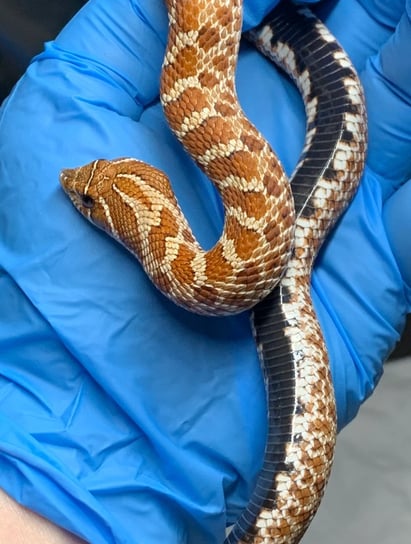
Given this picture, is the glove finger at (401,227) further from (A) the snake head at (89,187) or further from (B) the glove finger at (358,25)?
(A) the snake head at (89,187)

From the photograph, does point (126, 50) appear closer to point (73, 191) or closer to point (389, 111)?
point (73, 191)

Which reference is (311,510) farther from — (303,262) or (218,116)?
(218,116)

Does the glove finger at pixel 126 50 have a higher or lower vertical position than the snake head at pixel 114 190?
higher

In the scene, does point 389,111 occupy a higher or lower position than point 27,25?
lower

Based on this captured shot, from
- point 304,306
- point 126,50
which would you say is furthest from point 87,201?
point 304,306

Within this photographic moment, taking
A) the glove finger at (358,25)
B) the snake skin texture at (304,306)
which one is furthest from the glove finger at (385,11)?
the snake skin texture at (304,306)

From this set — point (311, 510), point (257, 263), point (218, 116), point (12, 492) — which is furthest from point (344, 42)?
point (12, 492)

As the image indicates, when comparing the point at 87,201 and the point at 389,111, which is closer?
the point at 87,201
